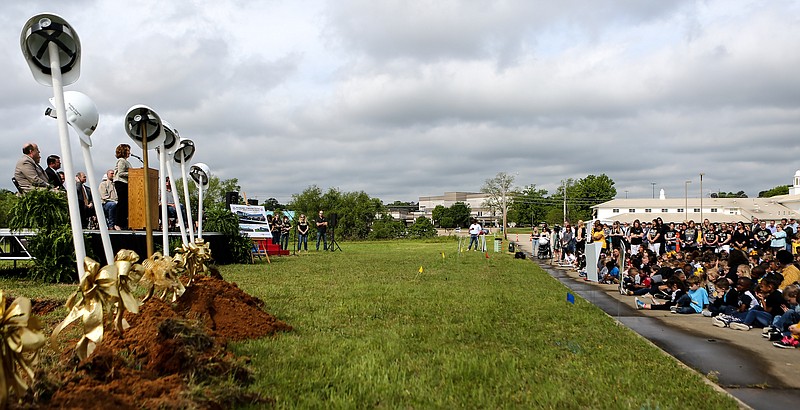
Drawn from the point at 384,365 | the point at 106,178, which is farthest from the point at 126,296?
the point at 106,178

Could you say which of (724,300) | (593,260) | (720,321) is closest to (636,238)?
(593,260)

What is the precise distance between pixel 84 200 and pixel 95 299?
9266mm

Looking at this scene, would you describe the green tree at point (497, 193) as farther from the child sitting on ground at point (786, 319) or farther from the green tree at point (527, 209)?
the child sitting on ground at point (786, 319)

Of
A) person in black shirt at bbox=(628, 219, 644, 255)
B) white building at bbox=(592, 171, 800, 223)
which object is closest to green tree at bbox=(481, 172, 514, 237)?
white building at bbox=(592, 171, 800, 223)

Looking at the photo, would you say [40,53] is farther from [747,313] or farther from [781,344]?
[747,313]

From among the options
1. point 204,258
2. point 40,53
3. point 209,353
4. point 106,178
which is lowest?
point 209,353

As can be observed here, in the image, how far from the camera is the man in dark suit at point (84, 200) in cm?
1188

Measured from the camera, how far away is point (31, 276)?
1029 centimetres

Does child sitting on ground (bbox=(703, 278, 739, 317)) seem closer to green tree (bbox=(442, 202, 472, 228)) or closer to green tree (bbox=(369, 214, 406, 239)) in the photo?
green tree (bbox=(369, 214, 406, 239))

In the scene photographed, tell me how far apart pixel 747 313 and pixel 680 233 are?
13.3 meters

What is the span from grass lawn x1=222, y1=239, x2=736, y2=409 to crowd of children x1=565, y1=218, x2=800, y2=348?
187 centimetres

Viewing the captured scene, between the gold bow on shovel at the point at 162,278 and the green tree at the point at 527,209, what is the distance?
12373 cm

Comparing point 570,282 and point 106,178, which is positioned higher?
point 106,178

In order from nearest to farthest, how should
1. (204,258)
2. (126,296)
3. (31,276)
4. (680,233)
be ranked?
(126,296), (204,258), (31,276), (680,233)
